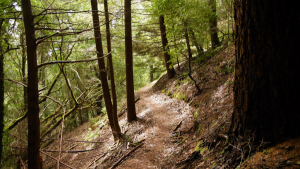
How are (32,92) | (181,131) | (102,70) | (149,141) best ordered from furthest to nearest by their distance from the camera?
1. (102,70)
2. (149,141)
3. (181,131)
4. (32,92)

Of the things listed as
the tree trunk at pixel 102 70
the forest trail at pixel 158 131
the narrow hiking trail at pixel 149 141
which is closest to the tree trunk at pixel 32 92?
the narrow hiking trail at pixel 149 141

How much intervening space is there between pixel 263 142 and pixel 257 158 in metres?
0.25

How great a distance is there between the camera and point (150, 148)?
230 inches

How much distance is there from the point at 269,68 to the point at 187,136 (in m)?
3.88

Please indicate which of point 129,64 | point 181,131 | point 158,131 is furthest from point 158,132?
point 129,64

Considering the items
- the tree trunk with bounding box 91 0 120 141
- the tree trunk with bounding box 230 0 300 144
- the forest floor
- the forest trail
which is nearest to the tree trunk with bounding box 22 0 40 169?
the forest floor

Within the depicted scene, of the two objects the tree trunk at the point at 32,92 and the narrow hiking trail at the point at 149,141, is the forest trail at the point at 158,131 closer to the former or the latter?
the narrow hiking trail at the point at 149,141

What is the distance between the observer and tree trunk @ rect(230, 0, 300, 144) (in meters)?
1.99

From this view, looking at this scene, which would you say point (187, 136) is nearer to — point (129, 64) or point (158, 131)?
point (158, 131)

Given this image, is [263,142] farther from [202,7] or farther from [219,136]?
[202,7]

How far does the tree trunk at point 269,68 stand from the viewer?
1.99 metres

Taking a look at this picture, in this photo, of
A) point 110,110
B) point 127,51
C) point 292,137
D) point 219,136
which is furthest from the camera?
point 127,51

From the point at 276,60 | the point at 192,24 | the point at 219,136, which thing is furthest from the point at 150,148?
the point at 192,24

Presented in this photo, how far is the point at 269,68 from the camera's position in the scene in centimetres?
213
